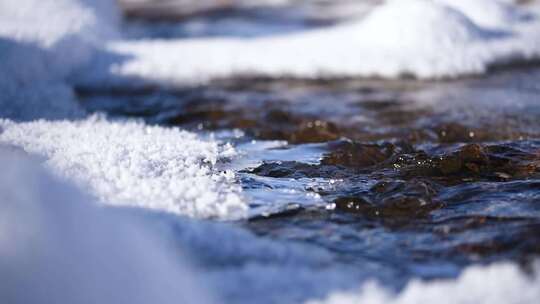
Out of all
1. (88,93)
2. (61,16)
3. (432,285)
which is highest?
(61,16)

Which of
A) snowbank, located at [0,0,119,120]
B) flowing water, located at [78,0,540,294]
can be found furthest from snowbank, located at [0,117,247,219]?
snowbank, located at [0,0,119,120]

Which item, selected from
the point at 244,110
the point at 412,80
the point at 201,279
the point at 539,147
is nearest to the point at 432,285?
the point at 201,279

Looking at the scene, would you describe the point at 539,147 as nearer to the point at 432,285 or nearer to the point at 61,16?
the point at 432,285

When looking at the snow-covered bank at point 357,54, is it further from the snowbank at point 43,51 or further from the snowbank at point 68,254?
the snowbank at point 68,254

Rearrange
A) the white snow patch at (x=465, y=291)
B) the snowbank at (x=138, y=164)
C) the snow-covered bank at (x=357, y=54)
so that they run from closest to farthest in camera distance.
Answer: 1. the white snow patch at (x=465, y=291)
2. the snowbank at (x=138, y=164)
3. the snow-covered bank at (x=357, y=54)

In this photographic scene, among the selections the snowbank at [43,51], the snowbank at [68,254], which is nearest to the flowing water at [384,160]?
the snowbank at [43,51]

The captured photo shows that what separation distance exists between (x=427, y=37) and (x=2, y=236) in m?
3.15

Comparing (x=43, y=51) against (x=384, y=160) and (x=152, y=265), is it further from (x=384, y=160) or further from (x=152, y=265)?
(x=152, y=265)

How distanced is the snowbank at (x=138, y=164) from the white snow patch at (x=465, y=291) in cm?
44

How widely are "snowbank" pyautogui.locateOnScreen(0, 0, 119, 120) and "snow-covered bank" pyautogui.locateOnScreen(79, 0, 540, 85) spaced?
0.59ft

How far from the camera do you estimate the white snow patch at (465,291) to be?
1.12 meters

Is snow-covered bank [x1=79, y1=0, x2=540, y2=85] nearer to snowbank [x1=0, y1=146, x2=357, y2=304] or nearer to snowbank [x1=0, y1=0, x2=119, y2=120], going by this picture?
snowbank [x1=0, y1=0, x2=119, y2=120]

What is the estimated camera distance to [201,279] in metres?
1.16

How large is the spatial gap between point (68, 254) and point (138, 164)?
26.7 inches
